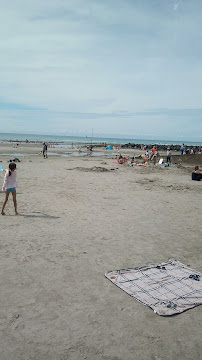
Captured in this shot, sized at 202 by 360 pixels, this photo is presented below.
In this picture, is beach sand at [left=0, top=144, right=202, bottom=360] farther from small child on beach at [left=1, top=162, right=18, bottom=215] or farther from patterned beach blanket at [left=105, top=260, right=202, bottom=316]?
small child on beach at [left=1, top=162, right=18, bottom=215]

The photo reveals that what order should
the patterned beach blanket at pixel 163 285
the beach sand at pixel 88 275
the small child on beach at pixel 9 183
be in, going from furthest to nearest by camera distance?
the small child on beach at pixel 9 183 → the patterned beach blanket at pixel 163 285 → the beach sand at pixel 88 275

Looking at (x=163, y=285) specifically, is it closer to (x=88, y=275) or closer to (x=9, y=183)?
(x=88, y=275)

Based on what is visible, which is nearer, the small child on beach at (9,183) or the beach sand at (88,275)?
the beach sand at (88,275)

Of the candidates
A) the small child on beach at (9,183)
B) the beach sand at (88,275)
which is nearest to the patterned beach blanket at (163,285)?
the beach sand at (88,275)

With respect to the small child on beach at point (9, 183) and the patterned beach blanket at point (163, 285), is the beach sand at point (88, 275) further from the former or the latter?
the small child on beach at point (9, 183)

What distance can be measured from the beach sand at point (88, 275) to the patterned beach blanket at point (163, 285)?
0.13m

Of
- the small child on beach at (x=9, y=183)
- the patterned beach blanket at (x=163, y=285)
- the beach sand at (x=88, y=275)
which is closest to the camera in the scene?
the beach sand at (x=88, y=275)

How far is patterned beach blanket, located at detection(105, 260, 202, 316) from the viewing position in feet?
14.2

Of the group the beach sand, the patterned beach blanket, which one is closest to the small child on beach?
the beach sand

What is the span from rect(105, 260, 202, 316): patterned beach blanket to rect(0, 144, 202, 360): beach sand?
13 cm

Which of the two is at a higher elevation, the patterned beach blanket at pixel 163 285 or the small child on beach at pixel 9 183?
the small child on beach at pixel 9 183

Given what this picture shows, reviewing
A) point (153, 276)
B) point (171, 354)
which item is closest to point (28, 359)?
point (171, 354)

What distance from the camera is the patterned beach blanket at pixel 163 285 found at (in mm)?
4332

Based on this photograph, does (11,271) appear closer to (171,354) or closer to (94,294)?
(94,294)
